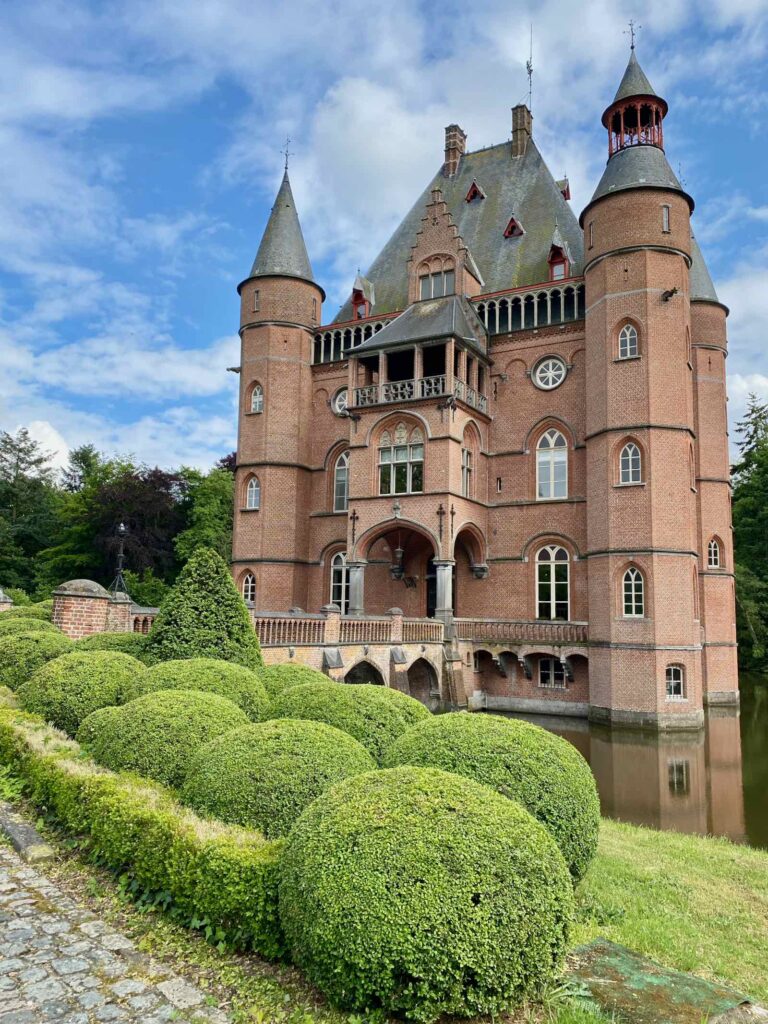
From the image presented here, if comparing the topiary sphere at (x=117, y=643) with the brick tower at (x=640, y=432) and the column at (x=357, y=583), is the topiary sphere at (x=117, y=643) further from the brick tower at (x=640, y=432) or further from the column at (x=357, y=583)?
the brick tower at (x=640, y=432)

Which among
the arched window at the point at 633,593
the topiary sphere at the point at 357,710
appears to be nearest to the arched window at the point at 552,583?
the arched window at the point at 633,593

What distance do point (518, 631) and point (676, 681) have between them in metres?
5.03

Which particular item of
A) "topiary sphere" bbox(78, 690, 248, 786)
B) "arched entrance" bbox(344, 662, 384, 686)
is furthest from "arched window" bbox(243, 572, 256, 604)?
"topiary sphere" bbox(78, 690, 248, 786)

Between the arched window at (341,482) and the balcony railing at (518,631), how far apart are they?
726 centimetres

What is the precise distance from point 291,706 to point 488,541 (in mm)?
18925

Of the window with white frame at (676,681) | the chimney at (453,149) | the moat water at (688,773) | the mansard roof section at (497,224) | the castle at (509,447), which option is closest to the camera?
the moat water at (688,773)

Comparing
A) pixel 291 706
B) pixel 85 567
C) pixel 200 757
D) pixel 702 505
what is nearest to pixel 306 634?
pixel 291 706

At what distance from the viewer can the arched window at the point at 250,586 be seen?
27422 millimetres

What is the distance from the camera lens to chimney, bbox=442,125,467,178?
32.0 m

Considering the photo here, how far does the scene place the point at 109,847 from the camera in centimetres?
534

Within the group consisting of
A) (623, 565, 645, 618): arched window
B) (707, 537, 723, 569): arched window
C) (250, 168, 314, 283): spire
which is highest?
(250, 168, 314, 283): spire

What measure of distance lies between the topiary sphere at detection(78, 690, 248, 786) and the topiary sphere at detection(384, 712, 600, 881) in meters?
1.73

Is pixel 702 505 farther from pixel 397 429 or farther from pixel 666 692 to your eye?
pixel 397 429

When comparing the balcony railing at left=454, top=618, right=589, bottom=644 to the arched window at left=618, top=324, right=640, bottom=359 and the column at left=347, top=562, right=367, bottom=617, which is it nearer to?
the column at left=347, top=562, right=367, bottom=617
